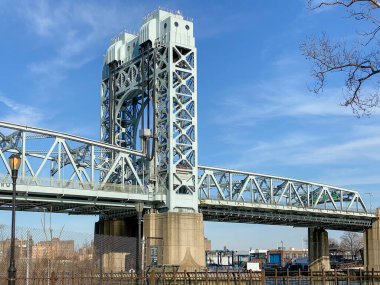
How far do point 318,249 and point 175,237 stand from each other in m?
62.9

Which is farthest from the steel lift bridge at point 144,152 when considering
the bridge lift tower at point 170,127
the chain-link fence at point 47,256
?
the chain-link fence at point 47,256

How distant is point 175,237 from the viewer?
Answer: 7300cm

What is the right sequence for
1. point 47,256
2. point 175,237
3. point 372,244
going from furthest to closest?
1. point 372,244
2. point 175,237
3. point 47,256

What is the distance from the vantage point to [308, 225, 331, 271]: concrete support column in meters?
127

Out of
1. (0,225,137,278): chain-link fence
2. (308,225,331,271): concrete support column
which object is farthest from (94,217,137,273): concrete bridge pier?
(308,225,331,271): concrete support column

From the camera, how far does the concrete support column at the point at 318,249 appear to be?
127m

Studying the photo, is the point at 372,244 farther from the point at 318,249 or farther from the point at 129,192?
the point at 129,192

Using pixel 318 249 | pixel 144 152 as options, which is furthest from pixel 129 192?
pixel 318 249

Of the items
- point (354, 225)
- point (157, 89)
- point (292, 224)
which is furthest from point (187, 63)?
point (354, 225)

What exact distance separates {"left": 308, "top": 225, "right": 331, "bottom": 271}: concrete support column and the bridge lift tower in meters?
56.9

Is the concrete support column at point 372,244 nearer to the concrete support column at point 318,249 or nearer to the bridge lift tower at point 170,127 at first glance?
the concrete support column at point 318,249

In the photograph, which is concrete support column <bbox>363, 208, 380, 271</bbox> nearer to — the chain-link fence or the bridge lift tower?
the bridge lift tower

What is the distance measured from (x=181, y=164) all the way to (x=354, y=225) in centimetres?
5357

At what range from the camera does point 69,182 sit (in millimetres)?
70000
